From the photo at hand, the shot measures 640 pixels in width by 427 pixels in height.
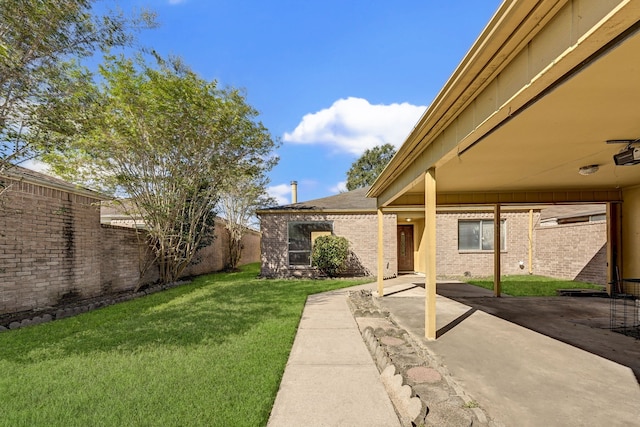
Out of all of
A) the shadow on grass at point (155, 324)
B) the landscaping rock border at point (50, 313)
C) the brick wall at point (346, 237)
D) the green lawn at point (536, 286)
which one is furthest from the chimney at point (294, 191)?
the landscaping rock border at point (50, 313)

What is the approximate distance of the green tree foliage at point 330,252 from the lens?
12281 mm

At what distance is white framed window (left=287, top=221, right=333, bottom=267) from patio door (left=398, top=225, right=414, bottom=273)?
12.6 feet

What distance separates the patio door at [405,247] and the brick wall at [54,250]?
1131cm

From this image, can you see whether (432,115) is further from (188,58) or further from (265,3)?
(188,58)

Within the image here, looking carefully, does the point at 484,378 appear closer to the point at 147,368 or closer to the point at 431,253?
the point at 431,253

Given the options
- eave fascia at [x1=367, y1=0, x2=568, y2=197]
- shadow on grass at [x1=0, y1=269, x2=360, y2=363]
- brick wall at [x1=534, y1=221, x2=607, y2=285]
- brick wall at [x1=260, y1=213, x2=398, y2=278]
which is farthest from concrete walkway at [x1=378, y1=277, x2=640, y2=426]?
brick wall at [x1=260, y1=213, x2=398, y2=278]

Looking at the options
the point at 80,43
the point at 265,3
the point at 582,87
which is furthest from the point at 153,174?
the point at 582,87

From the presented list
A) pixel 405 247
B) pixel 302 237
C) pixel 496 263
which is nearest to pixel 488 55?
pixel 496 263

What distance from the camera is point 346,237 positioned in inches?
523

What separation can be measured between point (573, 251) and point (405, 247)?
642 cm

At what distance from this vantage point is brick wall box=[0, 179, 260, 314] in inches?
244

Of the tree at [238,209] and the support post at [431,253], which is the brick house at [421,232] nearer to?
the tree at [238,209]

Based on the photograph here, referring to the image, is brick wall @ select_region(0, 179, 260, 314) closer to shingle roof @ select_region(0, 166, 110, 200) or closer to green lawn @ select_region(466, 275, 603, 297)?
shingle roof @ select_region(0, 166, 110, 200)

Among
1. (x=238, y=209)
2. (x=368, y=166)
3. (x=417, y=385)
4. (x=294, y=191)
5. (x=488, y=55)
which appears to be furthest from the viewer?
(x=368, y=166)
